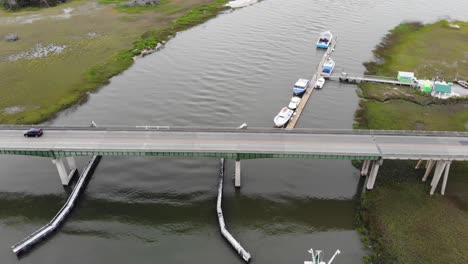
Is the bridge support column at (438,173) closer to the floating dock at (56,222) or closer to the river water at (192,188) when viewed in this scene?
the river water at (192,188)

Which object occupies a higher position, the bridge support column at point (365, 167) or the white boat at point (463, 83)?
the white boat at point (463, 83)

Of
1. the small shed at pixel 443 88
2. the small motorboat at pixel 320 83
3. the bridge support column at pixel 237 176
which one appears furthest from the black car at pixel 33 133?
the small shed at pixel 443 88

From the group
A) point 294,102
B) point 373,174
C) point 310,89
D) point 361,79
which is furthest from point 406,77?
point 373,174

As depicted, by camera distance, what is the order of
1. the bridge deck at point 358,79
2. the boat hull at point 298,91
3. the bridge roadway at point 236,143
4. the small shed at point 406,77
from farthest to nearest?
1. the bridge deck at point 358,79
2. the small shed at point 406,77
3. the boat hull at point 298,91
4. the bridge roadway at point 236,143

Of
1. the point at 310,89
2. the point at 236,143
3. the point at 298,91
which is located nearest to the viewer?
the point at 236,143

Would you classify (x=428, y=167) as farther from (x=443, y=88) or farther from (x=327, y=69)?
(x=327, y=69)

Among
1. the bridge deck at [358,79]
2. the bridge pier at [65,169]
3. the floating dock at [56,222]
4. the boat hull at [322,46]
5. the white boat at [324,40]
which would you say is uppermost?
the white boat at [324,40]

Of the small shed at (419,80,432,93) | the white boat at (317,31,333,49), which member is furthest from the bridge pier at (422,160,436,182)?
the white boat at (317,31,333,49)

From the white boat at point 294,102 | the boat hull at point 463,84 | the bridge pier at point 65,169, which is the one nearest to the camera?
the bridge pier at point 65,169
